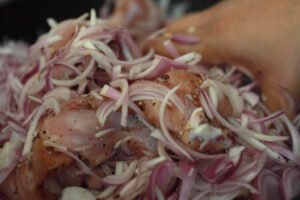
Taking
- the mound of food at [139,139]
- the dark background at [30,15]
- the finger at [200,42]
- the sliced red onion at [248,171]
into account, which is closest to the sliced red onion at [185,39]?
the finger at [200,42]

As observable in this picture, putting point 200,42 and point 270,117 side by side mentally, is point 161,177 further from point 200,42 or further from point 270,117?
point 200,42

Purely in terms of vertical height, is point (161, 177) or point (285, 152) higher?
point (161, 177)

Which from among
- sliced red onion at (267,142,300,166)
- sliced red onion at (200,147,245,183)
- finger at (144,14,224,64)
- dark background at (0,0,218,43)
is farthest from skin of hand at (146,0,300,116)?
dark background at (0,0,218,43)

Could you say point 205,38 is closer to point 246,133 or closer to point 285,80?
point 285,80

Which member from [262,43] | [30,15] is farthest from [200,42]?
[30,15]

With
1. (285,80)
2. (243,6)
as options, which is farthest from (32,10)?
(285,80)

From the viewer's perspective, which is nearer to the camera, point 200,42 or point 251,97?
point 251,97

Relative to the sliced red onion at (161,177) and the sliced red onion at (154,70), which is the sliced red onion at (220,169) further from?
the sliced red onion at (154,70)

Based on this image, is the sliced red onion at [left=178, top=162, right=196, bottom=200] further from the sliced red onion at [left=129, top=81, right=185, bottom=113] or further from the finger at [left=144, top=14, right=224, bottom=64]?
the finger at [left=144, top=14, right=224, bottom=64]
